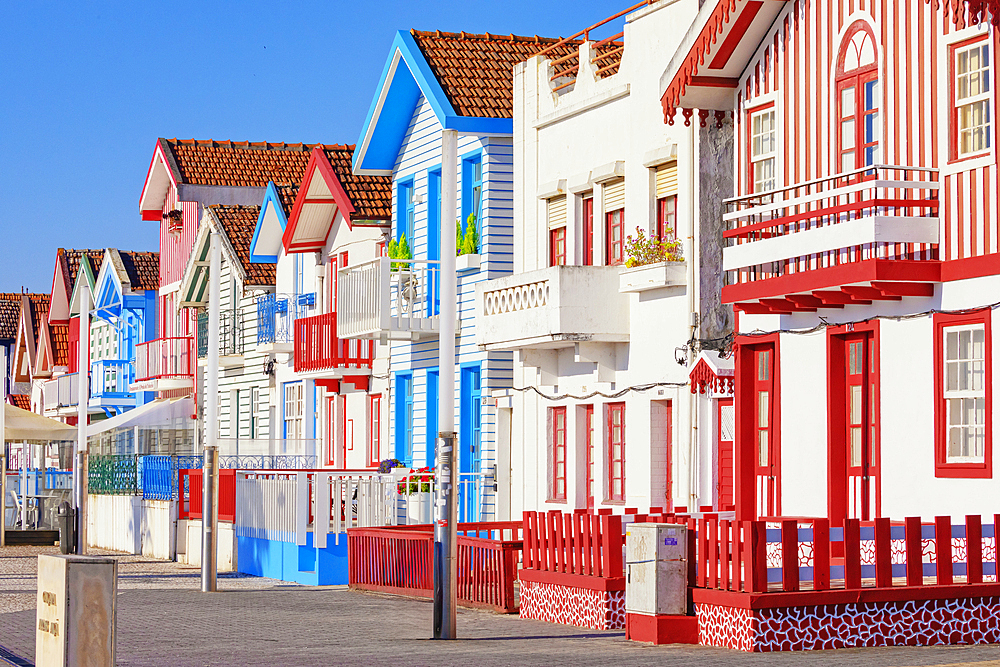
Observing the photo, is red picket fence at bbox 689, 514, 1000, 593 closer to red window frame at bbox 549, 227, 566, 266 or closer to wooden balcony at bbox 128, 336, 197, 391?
red window frame at bbox 549, 227, 566, 266

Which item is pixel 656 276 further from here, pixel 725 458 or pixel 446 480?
pixel 446 480


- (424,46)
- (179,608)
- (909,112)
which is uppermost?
(424,46)

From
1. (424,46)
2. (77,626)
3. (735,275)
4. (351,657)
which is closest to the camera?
(77,626)

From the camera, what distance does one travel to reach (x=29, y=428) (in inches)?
1663

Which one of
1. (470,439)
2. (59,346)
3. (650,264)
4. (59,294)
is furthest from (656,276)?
(59,346)

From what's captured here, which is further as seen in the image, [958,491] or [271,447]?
[271,447]

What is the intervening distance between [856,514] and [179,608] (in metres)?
7.76

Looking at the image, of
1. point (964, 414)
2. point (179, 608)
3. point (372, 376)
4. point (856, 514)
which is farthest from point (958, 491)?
point (372, 376)

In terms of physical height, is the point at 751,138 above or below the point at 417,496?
above

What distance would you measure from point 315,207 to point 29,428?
37.2ft

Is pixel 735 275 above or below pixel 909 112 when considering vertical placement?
below

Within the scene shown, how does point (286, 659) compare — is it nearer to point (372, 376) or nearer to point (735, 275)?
point (735, 275)

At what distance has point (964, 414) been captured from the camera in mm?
16906

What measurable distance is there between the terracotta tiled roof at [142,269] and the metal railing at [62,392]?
6248 millimetres
